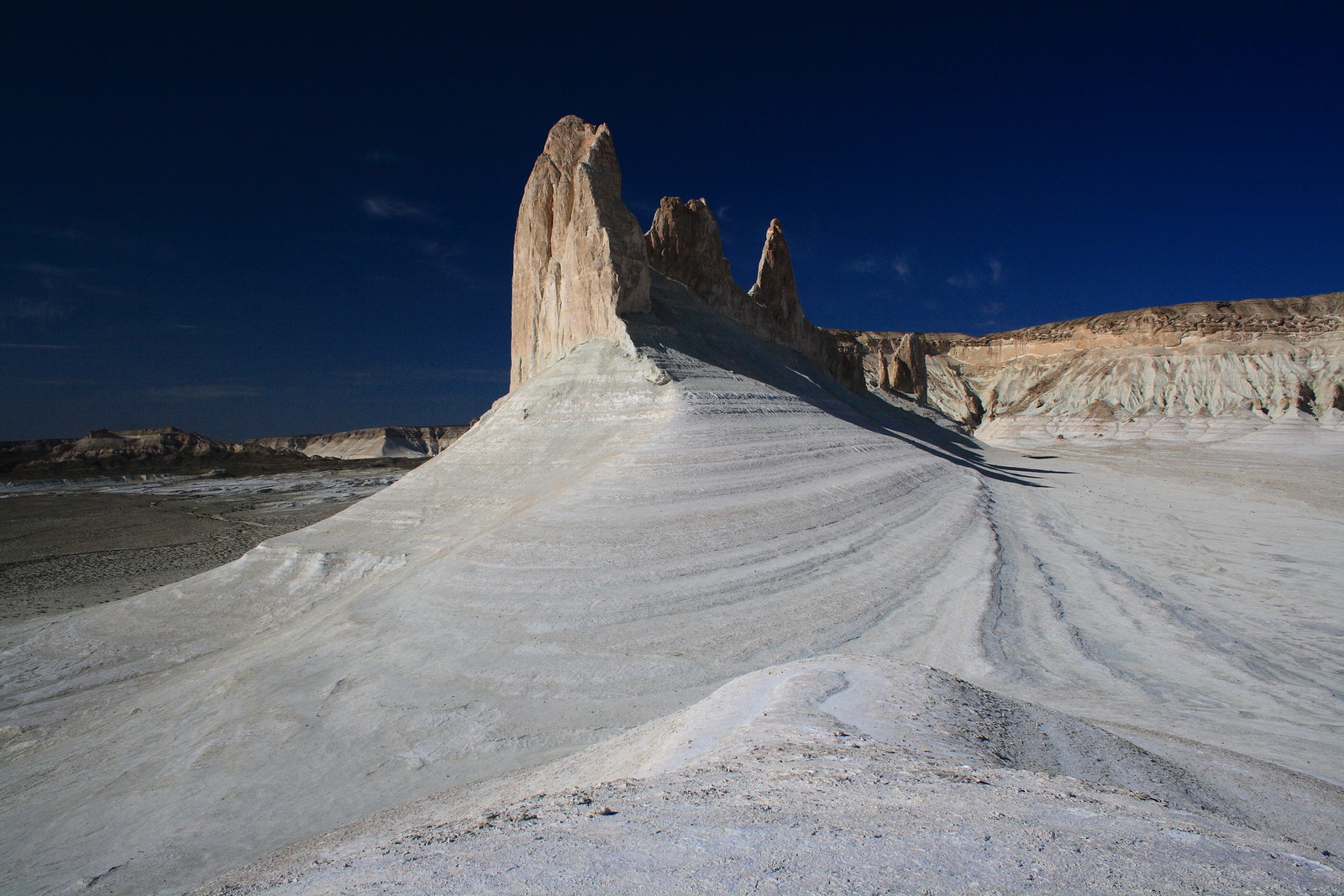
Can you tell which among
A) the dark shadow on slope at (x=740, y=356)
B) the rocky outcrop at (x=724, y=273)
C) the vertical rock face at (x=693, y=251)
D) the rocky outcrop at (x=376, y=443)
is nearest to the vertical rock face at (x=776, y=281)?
the rocky outcrop at (x=724, y=273)

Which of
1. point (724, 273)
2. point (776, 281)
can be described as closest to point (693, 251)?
point (724, 273)

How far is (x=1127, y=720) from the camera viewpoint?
464 cm

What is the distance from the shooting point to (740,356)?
2025 centimetres

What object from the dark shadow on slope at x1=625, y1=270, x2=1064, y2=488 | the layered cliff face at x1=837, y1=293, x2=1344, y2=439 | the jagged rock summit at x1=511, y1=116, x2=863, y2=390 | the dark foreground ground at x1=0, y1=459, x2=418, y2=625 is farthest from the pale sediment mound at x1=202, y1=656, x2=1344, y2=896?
the layered cliff face at x1=837, y1=293, x2=1344, y2=439

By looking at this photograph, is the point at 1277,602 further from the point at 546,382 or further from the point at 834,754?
the point at 546,382

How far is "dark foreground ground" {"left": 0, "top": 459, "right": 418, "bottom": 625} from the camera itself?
18.2 meters

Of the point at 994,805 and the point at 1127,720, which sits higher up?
the point at 994,805

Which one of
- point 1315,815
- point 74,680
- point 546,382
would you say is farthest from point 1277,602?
point 74,680

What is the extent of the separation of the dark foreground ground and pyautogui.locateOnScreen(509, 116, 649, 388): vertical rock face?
45.2 feet

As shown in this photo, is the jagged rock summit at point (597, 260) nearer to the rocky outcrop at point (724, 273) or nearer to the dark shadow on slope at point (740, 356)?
the rocky outcrop at point (724, 273)

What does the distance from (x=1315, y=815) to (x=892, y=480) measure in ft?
32.0

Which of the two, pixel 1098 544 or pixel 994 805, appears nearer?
pixel 994 805

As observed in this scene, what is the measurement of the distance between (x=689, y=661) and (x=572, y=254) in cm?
1426

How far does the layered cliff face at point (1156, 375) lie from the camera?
4288cm
